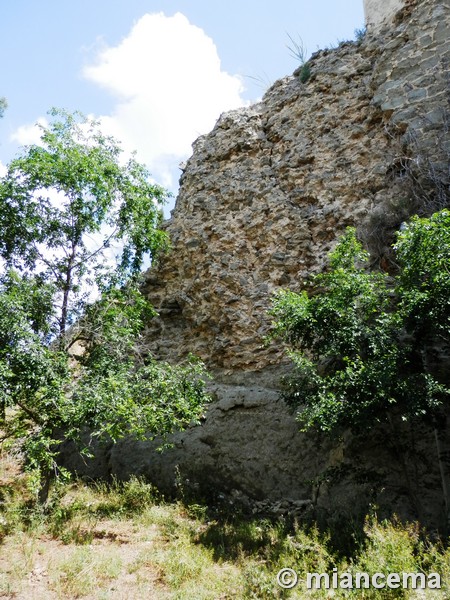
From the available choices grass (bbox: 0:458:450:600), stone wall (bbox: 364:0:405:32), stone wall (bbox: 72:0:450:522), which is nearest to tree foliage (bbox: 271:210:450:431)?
stone wall (bbox: 72:0:450:522)

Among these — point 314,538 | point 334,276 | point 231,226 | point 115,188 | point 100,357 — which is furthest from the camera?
point 231,226

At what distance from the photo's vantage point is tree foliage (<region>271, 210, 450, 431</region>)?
255 inches

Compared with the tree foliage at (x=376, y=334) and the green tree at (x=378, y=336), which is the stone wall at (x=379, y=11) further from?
the green tree at (x=378, y=336)

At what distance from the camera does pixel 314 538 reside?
6.51 metres

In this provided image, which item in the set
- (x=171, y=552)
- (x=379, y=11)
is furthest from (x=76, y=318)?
(x=379, y=11)

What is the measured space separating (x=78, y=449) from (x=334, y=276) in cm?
621

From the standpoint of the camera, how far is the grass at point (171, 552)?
5688 millimetres

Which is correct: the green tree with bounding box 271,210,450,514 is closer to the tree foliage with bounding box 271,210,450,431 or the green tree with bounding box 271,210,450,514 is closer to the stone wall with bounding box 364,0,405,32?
the tree foliage with bounding box 271,210,450,431

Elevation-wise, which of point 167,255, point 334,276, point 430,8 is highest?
point 430,8

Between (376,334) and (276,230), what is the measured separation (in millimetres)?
4611

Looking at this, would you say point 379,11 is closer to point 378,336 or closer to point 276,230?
point 276,230

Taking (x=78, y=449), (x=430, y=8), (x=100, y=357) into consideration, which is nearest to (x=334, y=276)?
(x=100, y=357)

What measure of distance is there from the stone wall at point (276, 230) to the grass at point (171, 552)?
93 cm

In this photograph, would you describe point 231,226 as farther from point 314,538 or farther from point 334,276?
point 314,538
